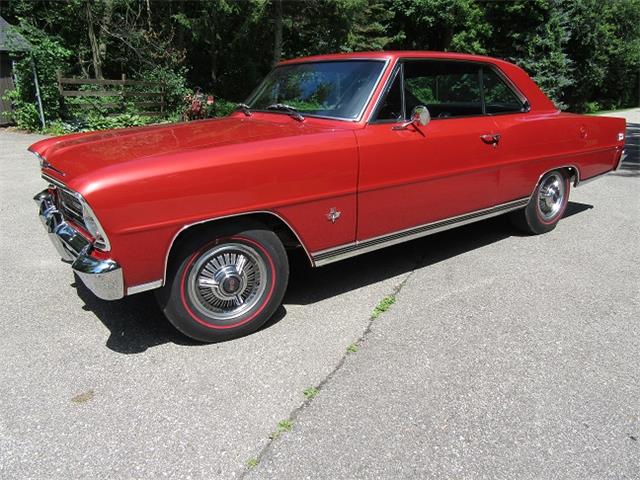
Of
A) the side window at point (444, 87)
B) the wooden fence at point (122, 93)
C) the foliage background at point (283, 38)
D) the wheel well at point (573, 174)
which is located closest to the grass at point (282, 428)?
the side window at point (444, 87)

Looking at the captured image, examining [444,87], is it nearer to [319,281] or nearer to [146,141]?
[319,281]

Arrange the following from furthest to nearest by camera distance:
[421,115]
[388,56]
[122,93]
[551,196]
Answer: [122,93] < [551,196] < [388,56] < [421,115]

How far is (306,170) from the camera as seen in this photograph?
3.29 m

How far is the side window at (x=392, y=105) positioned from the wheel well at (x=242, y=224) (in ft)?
3.38

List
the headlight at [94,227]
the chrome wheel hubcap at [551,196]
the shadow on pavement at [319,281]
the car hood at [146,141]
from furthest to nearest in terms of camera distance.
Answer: the chrome wheel hubcap at [551,196] < the shadow on pavement at [319,281] < the car hood at [146,141] < the headlight at [94,227]

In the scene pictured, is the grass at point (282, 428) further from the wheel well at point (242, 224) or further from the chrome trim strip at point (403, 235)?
the chrome trim strip at point (403, 235)

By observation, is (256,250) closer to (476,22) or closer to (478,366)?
(478,366)

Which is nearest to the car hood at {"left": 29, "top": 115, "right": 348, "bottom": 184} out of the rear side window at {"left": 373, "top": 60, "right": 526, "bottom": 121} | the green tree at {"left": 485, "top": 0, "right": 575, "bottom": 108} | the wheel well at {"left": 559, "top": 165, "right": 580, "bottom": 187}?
the rear side window at {"left": 373, "top": 60, "right": 526, "bottom": 121}

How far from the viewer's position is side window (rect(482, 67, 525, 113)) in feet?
15.2

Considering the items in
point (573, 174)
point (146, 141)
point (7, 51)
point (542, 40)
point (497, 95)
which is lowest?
point (573, 174)

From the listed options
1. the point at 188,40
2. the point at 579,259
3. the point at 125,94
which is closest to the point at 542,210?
the point at 579,259

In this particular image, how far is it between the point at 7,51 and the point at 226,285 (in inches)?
546

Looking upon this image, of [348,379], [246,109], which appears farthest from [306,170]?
[246,109]

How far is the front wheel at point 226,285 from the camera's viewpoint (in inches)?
121
